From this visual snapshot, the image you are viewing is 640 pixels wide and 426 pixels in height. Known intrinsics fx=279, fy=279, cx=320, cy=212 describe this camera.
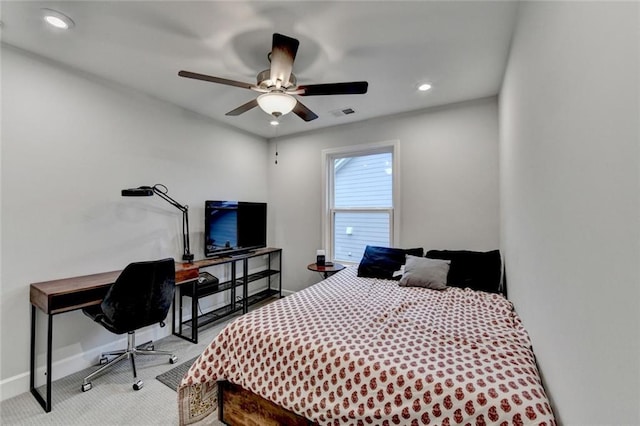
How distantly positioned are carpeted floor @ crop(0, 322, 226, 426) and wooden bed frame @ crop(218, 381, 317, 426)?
382 millimetres

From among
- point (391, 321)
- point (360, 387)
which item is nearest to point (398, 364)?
point (360, 387)

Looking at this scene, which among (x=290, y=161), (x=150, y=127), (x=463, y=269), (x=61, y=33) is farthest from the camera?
(x=290, y=161)

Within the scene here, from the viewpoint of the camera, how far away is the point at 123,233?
2.78 metres

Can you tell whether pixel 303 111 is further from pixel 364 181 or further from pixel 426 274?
pixel 426 274

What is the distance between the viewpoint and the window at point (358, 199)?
12.2 ft

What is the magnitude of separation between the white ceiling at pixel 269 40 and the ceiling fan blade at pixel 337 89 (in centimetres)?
36

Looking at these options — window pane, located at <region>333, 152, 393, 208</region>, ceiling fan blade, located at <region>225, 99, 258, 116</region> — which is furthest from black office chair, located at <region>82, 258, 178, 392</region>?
window pane, located at <region>333, 152, 393, 208</region>

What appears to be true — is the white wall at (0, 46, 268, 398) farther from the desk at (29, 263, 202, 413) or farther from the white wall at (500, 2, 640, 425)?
the white wall at (500, 2, 640, 425)

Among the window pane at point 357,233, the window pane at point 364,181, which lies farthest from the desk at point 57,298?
the window pane at point 364,181

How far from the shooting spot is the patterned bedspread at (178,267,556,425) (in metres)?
1.17

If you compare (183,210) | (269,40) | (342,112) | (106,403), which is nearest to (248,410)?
(106,403)

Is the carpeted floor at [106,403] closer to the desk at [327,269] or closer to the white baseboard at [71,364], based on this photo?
the white baseboard at [71,364]

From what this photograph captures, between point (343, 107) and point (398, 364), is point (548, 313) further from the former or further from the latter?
point (343, 107)

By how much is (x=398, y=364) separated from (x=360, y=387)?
210 millimetres
